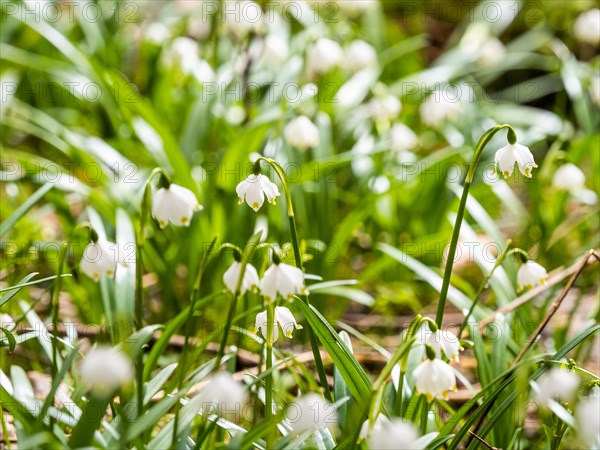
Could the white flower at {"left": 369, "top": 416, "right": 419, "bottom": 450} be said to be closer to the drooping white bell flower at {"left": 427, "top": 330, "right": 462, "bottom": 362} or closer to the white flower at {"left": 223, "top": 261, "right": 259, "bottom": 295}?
the drooping white bell flower at {"left": 427, "top": 330, "right": 462, "bottom": 362}

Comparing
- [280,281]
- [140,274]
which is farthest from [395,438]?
[140,274]

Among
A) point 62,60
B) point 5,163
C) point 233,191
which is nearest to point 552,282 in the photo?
point 233,191

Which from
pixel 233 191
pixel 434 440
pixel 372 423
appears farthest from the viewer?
pixel 233 191

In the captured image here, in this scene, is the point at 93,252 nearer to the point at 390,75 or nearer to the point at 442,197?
the point at 442,197

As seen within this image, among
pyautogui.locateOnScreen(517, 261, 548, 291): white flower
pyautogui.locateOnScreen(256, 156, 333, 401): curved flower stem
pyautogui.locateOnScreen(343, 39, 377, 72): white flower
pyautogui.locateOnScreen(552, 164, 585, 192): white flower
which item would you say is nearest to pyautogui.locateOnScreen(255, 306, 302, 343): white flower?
pyautogui.locateOnScreen(256, 156, 333, 401): curved flower stem

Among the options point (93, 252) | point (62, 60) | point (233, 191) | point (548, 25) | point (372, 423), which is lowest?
point (372, 423)

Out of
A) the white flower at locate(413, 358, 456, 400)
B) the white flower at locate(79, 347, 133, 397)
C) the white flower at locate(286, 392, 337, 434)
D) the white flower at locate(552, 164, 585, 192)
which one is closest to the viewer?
the white flower at locate(79, 347, 133, 397)

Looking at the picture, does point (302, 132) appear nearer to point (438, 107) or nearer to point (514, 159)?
point (438, 107)
